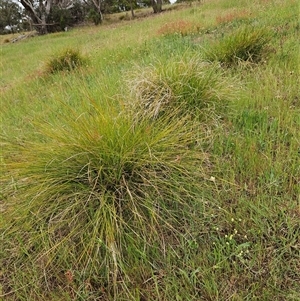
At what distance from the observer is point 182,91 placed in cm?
231

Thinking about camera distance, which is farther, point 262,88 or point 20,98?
point 20,98

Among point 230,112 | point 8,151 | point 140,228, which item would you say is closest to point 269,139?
point 230,112

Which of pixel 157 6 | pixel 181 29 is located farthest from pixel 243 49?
pixel 157 6

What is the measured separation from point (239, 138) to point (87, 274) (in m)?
1.37

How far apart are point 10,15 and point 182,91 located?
4026 centimetres

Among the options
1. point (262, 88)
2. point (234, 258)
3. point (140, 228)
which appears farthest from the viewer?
point (262, 88)

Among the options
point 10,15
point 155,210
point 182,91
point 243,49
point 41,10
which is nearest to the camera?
point 155,210

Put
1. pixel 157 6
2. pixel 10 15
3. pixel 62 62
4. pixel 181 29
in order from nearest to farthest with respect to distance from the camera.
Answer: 1. pixel 62 62
2. pixel 181 29
3. pixel 157 6
4. pixel 10 15

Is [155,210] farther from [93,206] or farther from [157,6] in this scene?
[157,6]

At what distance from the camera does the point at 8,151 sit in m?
1.89

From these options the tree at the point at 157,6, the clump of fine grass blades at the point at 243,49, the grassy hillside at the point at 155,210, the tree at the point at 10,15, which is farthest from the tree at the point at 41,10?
the grassy hillside at the point at 155,210

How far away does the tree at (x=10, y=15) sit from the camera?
110 ft

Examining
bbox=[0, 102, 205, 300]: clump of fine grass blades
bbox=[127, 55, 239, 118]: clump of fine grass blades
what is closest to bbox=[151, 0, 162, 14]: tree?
bbox=[127, 55, 239, 118]: clump of fine grass blades

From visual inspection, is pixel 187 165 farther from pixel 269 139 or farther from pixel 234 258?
pixel 269 139
